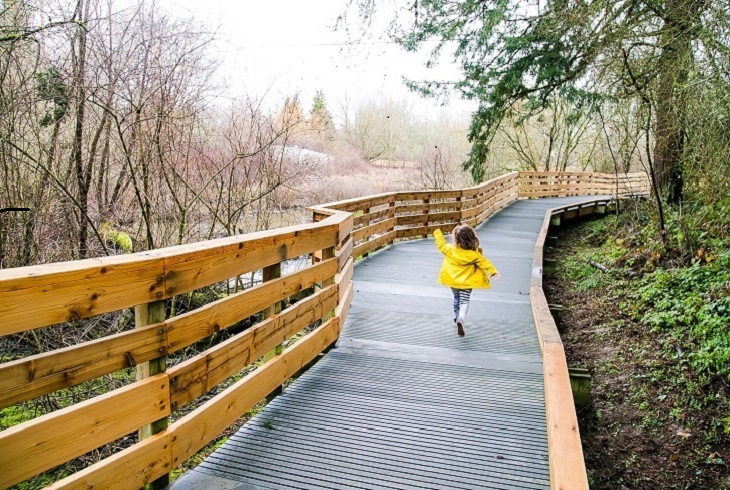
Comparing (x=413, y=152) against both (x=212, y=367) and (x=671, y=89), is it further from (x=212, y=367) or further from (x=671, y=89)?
(x=212, y=367)

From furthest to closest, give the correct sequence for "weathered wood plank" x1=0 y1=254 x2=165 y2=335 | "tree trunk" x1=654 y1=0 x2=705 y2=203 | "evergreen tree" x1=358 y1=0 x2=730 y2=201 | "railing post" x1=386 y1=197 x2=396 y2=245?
"railing post" x1=386 y1=197 x2=396 y2=245
"evergreen tree" x1=358 y1=0 x2=730 y2=201
"tree trunk" x1=654 y1=0 x2=705 y2=203
"weathered wood plank" x1=0 y1=254 x2=165 y2=335

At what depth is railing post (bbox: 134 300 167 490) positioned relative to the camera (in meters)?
2.48

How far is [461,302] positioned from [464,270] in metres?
0.34

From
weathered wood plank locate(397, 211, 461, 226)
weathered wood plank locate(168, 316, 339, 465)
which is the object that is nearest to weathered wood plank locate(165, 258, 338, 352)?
weathered wood plank locate(168, 316, 339, 465)

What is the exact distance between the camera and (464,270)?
5980 mm

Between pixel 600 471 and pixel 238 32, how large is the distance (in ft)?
25.9

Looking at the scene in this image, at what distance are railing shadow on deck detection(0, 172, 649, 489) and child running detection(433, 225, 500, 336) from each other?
4.59 ft

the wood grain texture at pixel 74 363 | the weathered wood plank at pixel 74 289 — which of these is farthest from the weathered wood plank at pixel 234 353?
the weathered wood plank at pixel 74 289

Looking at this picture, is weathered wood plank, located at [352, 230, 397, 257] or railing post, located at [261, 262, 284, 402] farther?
weathered wood plank, located at [352, 230, 397, 257]

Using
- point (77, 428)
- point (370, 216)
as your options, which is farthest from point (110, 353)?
point (370, 216)

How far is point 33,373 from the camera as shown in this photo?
193 cm

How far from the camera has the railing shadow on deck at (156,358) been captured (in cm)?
192

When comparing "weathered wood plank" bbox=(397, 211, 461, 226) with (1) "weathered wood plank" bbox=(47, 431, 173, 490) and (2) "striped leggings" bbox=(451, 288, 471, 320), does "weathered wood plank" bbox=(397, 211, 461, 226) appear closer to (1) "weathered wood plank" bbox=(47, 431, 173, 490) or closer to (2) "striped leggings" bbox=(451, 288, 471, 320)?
(2) "striped leggings" bbox=(451, 288, 471, 320)

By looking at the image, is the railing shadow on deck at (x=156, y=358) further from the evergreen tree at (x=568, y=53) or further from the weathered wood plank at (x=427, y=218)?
the weathered wood plank at (x=427, y=218)
